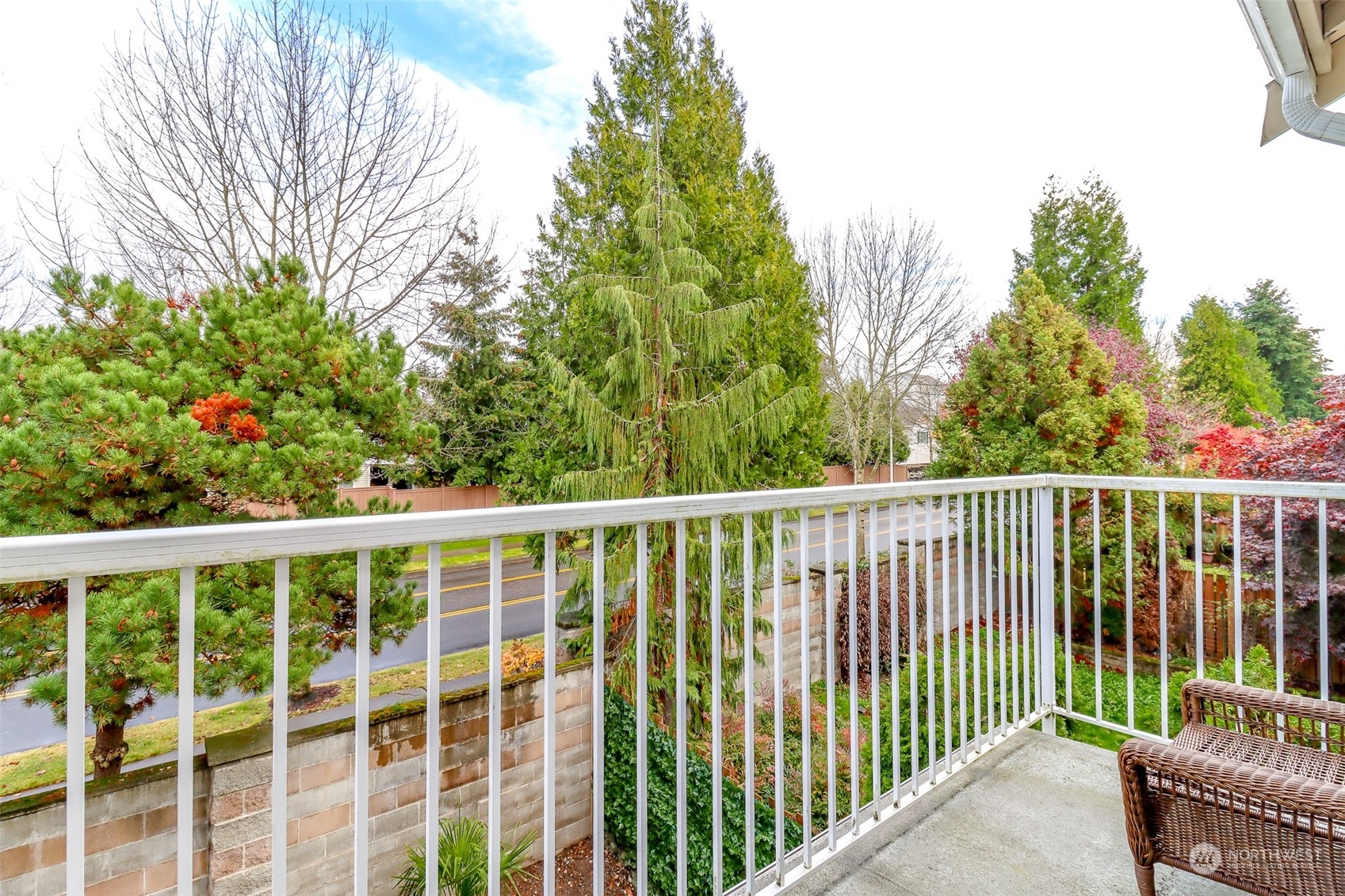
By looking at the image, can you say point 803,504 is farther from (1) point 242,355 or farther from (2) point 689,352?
(2) point 689,352

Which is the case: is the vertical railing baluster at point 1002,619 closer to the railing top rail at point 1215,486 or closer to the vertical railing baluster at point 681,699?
the railing top rail at point 1215,486

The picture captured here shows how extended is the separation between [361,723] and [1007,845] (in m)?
1.87

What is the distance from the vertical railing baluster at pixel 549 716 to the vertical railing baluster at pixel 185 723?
46 centimetres

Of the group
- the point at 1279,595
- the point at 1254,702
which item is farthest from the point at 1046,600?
the point at 1254,702

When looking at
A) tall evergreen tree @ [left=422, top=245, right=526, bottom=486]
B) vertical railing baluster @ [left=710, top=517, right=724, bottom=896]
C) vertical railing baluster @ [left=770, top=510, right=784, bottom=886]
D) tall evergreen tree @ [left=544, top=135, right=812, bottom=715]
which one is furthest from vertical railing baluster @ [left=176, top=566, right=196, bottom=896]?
tall evergreen tree @ [left=422, top=245, right=526, bottom=486]

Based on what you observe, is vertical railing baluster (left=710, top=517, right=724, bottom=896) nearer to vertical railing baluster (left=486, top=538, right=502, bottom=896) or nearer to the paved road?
vertical railing baluster (left=486, top=538, right=502, bottom=896)

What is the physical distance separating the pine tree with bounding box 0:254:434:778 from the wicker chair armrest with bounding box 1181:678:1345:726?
3442 mm

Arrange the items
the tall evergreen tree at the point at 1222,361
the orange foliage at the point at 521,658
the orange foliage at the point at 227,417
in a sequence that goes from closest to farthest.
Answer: the orange foliage at the point at 227,417, the orange foliage at the point at 521,658, the tall evergreen tree at the point at 1222,361

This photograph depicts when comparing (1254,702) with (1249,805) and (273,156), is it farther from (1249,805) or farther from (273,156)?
(273,156)

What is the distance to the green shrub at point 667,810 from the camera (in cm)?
398

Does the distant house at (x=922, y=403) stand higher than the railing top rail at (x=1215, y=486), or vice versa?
the distant house at (x=922, y=403)

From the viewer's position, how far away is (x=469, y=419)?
479 inches

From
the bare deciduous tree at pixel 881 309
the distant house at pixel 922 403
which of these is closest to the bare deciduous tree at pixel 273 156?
the bare deciduous tree at pixel 881 309

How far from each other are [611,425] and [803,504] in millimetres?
4156
